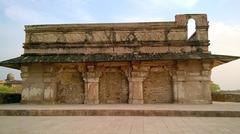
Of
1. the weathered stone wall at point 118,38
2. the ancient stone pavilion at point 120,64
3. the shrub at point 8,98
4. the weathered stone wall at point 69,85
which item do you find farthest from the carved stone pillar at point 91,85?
the shrub at point 8,98

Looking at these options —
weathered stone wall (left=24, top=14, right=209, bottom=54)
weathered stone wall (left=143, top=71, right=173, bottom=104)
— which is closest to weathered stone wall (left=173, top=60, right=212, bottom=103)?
weathered stone wall (left=143, top=71, right=173, bottom=104)

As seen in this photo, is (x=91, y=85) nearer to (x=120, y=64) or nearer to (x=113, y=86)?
(x=113, y=86)

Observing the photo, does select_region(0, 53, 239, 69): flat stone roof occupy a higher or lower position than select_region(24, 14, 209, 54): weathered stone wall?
lower

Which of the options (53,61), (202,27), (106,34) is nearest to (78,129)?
(53,61)

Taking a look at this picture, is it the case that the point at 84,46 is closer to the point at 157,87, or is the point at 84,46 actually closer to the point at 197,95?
the point at 157,87

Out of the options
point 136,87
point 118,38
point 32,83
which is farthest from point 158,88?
point 32,83

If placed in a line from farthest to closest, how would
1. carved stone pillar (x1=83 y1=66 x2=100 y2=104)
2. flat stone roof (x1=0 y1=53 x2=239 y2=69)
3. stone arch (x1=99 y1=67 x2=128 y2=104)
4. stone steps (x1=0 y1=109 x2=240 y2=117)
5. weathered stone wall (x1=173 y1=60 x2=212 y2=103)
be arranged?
stone arch (x1=99 y1=67 x2=128 y2=104), carved stone pillar (x1=83 y1=66 x2=100 y2=104), weathered stone wall (x1=173 y1=60 x2=212 y2=103), flat stone roof (x1=0 y1=53 x2=239 y2=69), stone steps (x1=0 y1=109 x2=240 y2=117)

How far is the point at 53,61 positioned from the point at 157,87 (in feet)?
19.8

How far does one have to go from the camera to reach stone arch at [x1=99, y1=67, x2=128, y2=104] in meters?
16.0

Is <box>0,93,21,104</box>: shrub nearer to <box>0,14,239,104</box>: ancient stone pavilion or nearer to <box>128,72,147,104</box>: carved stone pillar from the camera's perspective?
<box>0,14,239,104</box>: ancient stone pavilion

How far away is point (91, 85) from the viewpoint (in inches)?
630

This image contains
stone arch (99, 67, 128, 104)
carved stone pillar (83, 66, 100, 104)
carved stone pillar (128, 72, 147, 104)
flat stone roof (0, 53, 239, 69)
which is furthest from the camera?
stone arch (99, 67, 128, 104)

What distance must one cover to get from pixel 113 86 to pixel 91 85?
1.26m

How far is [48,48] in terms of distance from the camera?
16.7 m
